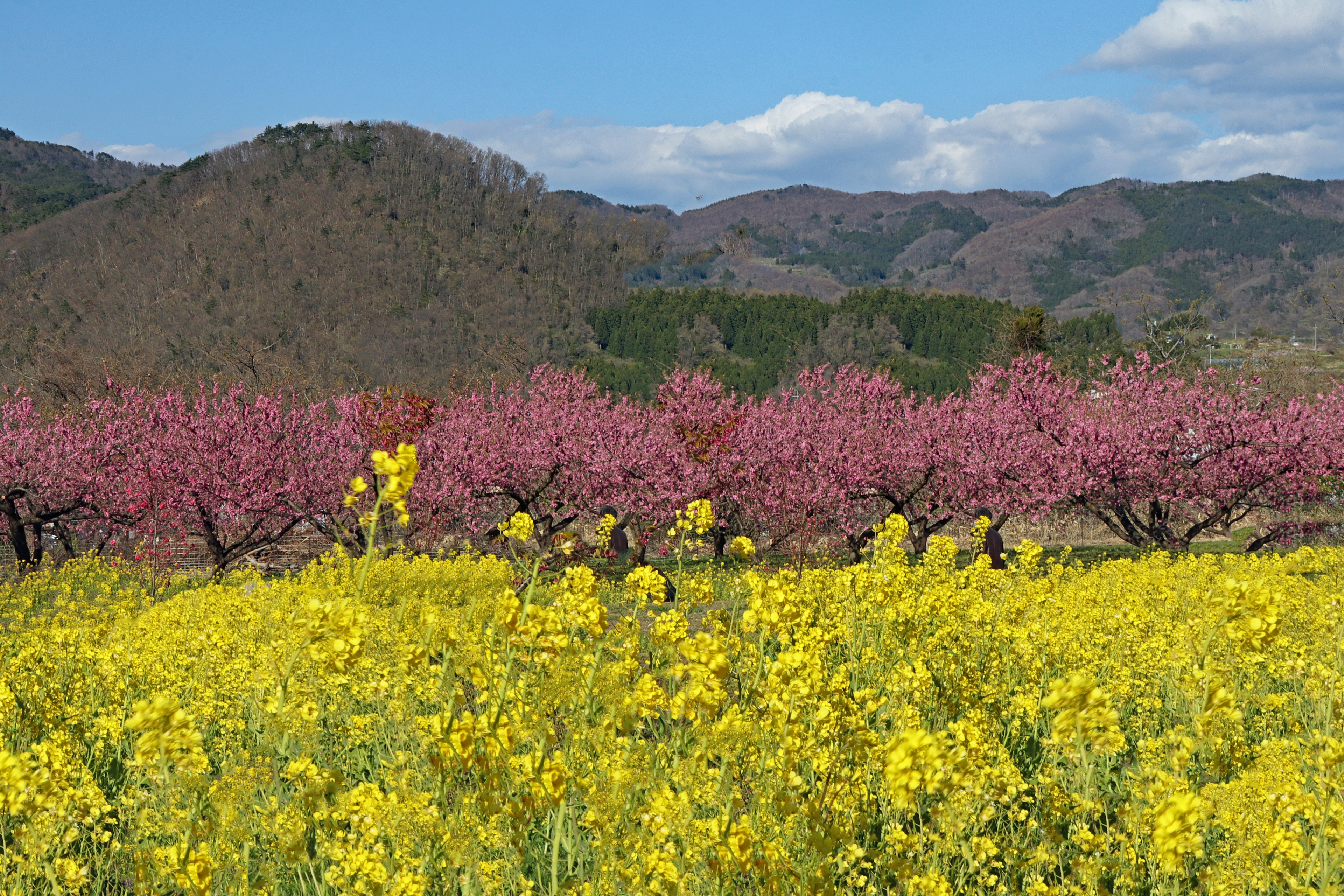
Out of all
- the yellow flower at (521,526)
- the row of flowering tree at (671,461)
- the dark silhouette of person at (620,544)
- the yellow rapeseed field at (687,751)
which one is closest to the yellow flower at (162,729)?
the yellow rapeseed field at (687,751)

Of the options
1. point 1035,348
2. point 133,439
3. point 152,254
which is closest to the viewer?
point 133,439

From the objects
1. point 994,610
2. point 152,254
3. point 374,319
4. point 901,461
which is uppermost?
point 152,254

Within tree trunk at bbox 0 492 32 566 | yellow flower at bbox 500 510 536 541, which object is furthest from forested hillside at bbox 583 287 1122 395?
yellow flower at bbox 500 510 536 541

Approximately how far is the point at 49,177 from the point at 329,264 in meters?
95.1

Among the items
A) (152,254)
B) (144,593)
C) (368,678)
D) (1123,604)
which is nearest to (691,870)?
(368,678)

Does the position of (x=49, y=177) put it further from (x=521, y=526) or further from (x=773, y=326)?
(x=521, y=526)

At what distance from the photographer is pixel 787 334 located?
86438 mm

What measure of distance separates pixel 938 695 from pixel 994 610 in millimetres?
857

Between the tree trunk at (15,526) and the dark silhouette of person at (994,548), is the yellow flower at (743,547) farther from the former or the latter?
the tree trunk at (15,526)

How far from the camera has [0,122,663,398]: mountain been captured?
63.5 metres

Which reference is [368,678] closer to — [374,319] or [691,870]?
[691,870]

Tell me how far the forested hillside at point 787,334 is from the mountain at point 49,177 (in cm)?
7350

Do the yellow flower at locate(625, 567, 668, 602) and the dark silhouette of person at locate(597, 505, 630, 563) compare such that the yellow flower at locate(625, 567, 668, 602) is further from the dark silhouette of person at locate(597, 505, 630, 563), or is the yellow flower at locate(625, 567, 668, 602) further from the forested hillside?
the forested hillside

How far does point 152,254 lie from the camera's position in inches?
3477
